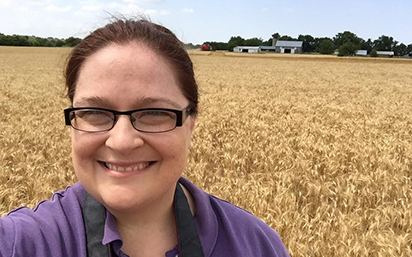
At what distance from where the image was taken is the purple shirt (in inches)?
44.4

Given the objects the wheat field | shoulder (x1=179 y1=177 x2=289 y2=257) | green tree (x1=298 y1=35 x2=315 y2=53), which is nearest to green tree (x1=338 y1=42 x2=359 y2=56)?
green tree (x1=298 y1=35 x2=315 y2=53)

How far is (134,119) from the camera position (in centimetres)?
128

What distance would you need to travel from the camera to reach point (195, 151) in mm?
5953

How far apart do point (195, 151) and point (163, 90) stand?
466 centimetres

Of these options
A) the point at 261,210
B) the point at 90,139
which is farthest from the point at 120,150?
the point at 261,210

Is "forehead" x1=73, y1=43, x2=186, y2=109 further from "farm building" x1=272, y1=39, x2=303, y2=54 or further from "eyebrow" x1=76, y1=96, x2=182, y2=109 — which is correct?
"farm building" x1=272, y1=39, x2=303, y2=54

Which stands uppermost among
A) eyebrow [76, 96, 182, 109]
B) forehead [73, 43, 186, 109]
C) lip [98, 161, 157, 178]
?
forehead [73, 43, 186, 109]

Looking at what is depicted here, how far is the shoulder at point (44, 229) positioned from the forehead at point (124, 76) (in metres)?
0.39

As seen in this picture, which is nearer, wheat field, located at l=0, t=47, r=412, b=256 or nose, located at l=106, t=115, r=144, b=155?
nose, located at l=106, t=115, r=144, b=155

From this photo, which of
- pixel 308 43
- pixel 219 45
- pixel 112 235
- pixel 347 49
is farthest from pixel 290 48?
pixel 112 235

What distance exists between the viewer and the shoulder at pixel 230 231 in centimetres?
140

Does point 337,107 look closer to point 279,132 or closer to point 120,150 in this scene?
point 279,132

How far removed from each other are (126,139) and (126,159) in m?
0.08

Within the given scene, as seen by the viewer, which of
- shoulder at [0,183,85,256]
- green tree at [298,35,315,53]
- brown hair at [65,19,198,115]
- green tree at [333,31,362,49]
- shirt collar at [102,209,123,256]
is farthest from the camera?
green tree at [298,35,315,53]
